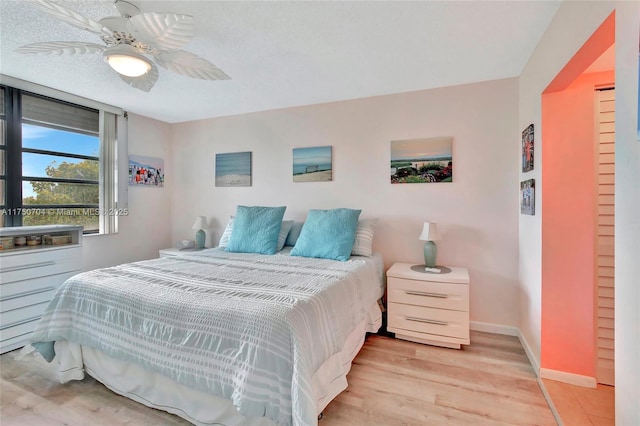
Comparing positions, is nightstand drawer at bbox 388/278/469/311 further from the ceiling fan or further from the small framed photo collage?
the ceiling fan

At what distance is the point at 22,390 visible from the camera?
1822 millimetres

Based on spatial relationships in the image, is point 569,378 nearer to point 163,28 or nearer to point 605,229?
point 605,229

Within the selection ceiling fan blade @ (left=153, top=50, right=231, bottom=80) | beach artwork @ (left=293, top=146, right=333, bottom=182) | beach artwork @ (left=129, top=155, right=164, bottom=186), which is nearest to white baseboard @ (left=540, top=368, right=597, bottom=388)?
beach artwork @ (left=293, top=146, right=333, bottom=182)

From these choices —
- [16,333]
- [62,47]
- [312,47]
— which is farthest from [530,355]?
[16,333]

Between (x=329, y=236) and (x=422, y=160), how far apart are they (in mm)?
1214

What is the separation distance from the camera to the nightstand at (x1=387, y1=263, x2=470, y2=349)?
2344mm

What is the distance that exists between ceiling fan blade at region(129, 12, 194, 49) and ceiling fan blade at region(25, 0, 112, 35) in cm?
17

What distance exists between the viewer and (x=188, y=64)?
185 cm

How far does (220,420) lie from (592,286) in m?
2.29

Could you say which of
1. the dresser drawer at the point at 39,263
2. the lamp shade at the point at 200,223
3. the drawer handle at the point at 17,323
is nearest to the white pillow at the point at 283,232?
the lamp shade at the point at 200,223

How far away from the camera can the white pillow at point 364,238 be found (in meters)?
2.75

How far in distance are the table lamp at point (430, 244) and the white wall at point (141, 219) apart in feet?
11.3

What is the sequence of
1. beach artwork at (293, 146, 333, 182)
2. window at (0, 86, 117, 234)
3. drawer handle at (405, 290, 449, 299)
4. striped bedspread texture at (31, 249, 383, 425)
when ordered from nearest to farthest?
striped bedspread texture at (31, 249, 383, 425)
drawer handle at (405, 290, 449, 299)
window at (0, 86, 117, 234)
beach artwork at (293, 146, 333, 182)

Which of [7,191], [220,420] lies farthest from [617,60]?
[7,191]
